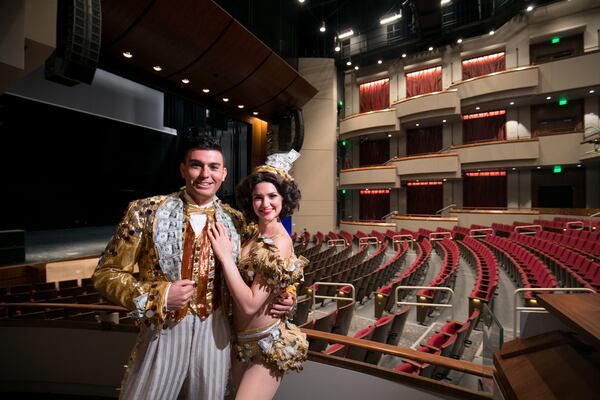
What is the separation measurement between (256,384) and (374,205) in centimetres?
1452

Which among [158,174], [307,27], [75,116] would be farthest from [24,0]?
[307,27]

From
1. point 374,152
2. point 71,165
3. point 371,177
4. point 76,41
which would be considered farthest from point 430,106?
point 71,165

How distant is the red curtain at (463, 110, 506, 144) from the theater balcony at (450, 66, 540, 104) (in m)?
1.55

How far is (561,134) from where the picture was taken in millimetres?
10344

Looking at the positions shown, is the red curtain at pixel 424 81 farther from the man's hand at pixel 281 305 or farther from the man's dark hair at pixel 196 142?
the man's hand at pixel 281 305

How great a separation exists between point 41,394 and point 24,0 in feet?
10.1

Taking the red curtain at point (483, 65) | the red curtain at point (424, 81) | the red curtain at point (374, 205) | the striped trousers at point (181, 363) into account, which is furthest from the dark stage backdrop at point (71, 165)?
the red curtain at point (483, 65)

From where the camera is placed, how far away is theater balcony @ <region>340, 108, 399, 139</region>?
13.1 meters

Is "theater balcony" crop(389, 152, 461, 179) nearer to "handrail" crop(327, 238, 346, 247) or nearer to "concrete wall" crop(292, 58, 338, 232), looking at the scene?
"concrete wall" crop(292, 58, 338, 232)

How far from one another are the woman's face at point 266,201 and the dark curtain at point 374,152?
575 inches

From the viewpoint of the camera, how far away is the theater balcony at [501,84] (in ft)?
34.2

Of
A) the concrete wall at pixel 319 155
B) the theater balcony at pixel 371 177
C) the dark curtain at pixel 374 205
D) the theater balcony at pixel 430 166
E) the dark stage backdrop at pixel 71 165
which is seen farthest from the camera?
the dark curtain at pixel 374 205

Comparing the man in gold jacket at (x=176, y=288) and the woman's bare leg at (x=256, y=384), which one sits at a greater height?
the man in gold jacket at (x=176, y=288)

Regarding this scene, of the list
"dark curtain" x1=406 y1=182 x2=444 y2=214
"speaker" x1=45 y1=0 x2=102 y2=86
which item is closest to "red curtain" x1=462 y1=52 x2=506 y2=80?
"dark curtain" x1=406 y1=182 x2=444 y2=214
